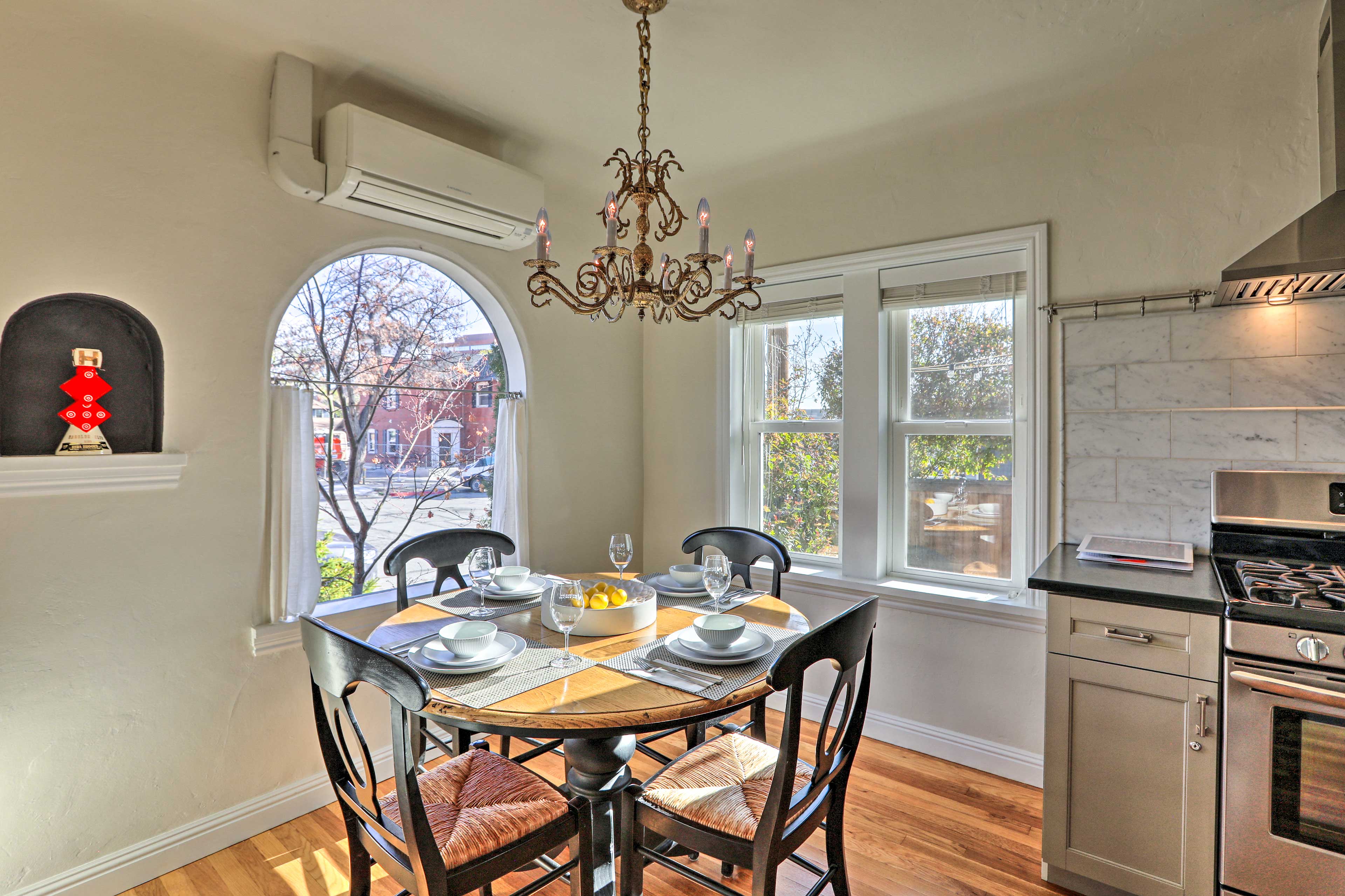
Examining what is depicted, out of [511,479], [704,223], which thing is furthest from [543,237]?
[511,479]

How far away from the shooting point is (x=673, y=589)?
7.50 feet

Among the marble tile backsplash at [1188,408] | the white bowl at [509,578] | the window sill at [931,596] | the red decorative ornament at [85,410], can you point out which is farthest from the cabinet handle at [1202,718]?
the red decorative ornament at [85,410]

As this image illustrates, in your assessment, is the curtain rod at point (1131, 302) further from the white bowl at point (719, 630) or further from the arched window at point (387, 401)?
the arched window at point (387, 401)

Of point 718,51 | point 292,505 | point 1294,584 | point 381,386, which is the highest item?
point 718,51

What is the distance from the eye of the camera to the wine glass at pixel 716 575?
2008 millimetres

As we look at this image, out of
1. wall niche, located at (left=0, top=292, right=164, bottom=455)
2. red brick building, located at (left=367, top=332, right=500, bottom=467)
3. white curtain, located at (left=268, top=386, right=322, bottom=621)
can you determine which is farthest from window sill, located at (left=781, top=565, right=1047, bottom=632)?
wall niche, located at (left=0, top=292, right=164, bottom=455)

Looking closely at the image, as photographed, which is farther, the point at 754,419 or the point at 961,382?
the point at 754,419

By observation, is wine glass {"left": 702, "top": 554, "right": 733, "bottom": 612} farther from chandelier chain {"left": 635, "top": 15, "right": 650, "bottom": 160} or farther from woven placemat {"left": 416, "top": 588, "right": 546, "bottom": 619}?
chandelier chain {"left": 635, "top": 15, "right": 650, "bottom": 160}

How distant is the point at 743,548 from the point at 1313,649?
5.44 feet

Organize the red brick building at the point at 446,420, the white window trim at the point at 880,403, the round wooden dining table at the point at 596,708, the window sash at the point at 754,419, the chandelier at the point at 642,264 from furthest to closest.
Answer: the window sash at the point at 754,419, the red brick building at the point at 446,420, the white window trim at the point at 880,403, the chandelier at the point at 642,264, the round wooden dining table at the point at 596,708

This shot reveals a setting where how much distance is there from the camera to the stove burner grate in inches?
65.6

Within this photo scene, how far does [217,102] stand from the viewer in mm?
2158

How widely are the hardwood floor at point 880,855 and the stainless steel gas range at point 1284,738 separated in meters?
0.55

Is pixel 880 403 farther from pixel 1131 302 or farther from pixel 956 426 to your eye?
pixel 1131 302
